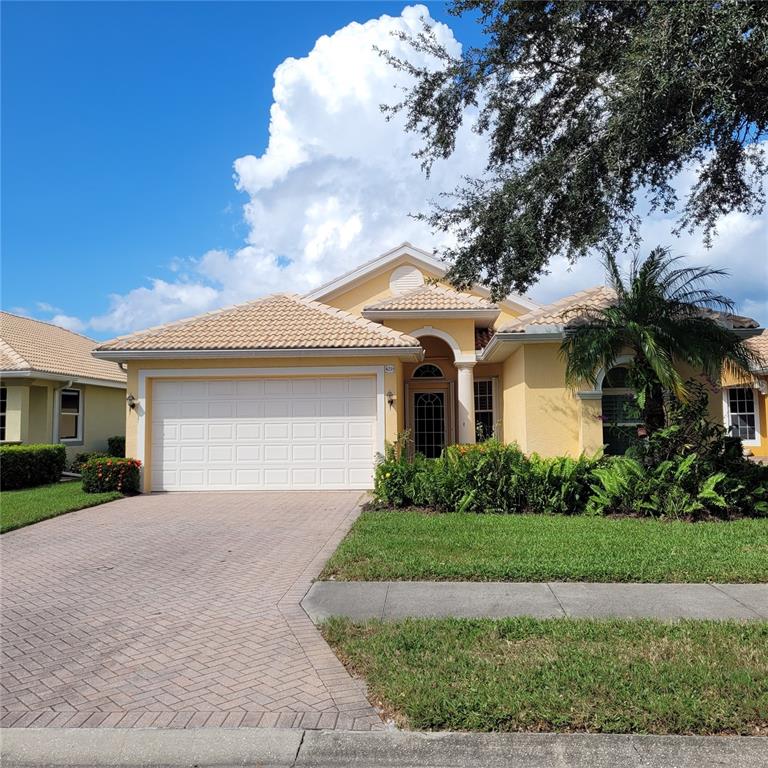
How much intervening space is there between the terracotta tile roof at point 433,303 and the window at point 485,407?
2.62 metres

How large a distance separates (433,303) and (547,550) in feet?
35.3

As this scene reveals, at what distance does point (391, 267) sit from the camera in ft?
65.8

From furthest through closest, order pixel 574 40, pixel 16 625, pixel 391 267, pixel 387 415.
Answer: pixel 391 267, pixel 387 415, pixel 574 40, pixel 16 625

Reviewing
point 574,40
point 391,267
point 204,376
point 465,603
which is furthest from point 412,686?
point 391,267

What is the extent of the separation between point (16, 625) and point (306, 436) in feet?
28.7

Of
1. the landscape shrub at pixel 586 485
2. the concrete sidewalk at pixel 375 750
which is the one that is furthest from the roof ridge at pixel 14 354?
the concrete sidewalk at pixel 375 750

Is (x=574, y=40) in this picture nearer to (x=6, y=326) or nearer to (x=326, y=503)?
(x=326, y=503)

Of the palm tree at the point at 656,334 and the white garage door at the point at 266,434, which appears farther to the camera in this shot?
the white garage door at the point at 266,434

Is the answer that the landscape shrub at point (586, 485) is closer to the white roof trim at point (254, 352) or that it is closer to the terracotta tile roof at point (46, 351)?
the white roof trim at point (254, 352)

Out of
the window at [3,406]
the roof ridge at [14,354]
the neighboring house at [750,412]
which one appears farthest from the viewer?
the neighboring house at [750,412]

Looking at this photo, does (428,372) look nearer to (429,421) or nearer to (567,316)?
(429,421)

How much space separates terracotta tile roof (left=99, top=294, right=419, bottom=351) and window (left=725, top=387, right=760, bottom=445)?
43.9 ft

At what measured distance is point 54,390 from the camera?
63.6 feet

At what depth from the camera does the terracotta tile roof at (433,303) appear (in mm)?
17172
